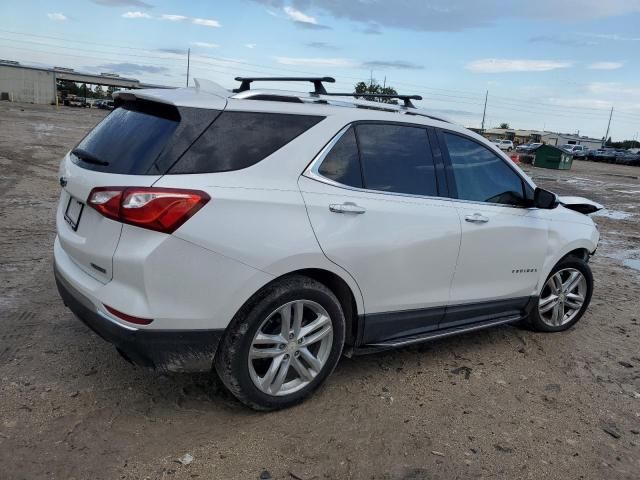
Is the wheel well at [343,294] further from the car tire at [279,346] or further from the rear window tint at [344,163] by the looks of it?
the rear window tint at [344,163]

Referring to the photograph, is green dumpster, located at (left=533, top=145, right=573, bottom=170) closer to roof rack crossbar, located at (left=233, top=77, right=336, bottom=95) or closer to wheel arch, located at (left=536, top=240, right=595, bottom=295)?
wheel arch, located at (left=536, top=240, right=595, bottom=295)

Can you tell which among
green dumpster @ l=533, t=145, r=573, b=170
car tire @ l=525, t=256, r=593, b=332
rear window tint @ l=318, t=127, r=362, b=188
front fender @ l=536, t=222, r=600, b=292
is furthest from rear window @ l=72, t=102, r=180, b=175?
green dumpster @ l=533, t=145, r=573, b=170

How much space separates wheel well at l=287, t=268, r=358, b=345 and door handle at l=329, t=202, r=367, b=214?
0.36 meters

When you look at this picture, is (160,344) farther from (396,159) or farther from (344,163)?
(396,159)

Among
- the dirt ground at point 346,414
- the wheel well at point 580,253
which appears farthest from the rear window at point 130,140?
the wheel well at point 580,253

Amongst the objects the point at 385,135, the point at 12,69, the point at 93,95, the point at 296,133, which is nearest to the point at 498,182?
the point at 385,135

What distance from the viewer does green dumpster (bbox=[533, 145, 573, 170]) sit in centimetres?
3225

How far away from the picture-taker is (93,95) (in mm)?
129125

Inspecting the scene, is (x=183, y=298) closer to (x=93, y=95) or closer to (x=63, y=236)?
(x=63, y=236)

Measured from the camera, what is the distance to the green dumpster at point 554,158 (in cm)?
3225

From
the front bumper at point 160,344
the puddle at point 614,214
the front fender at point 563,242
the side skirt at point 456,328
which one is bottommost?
the puddle at point 614,214

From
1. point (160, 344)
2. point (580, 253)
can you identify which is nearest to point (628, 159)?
point (580, 253)

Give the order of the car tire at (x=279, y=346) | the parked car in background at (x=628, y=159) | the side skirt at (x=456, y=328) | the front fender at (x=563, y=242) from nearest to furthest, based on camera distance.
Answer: the car tire at (x=279, y=346)
the side skirt at (x=456, y=328)
the front fender at (x=563, y=242)
the parked car in background at (x=628, y=159)

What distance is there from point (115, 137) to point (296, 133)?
1035 mm
